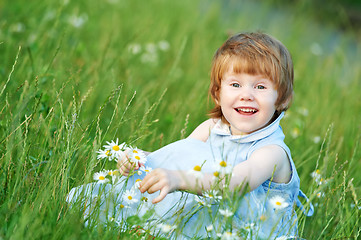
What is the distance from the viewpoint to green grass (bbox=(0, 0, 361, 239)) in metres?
1.38

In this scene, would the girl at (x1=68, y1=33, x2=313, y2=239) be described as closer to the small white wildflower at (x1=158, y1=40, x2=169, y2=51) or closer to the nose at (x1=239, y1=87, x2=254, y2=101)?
the nose at (x1=239, y1=87, x2=254, y2=101)

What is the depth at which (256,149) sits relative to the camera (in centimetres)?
157

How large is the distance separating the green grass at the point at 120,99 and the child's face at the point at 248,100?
0.23 metres

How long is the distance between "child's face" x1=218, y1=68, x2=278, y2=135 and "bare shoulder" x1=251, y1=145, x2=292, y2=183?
0.11 metres

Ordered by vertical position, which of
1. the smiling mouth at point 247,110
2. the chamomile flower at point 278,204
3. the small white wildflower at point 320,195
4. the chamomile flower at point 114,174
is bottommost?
the small white wildflower at point 320,195

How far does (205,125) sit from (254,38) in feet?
1.28

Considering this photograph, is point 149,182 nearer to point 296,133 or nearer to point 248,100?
A: point 248,100

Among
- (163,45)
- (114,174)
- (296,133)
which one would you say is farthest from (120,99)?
(163,45)

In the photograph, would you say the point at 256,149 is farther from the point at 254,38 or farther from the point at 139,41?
the point at 139,41

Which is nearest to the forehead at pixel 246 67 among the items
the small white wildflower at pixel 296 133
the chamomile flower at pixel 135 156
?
the chamomile flower at pixel 135 156

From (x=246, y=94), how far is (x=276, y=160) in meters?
0.24

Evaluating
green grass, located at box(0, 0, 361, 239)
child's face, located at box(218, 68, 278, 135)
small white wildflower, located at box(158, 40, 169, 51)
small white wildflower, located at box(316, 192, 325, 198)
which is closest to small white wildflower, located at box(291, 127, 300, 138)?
green grass, located at box(0, 0, 361, 239)

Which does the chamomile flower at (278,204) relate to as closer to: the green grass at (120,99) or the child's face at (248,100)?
the green grass at (120,99)

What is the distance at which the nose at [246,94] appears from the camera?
5.09 ft
